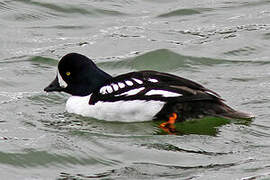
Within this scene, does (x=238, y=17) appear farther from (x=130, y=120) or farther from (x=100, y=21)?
(x=130, y=120)

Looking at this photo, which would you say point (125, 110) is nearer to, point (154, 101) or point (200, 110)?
point (154, 101)

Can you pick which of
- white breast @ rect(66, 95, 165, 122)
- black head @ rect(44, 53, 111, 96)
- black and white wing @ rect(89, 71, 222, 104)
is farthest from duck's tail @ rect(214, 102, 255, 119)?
black head @ rect(44, 53, 111, 96)

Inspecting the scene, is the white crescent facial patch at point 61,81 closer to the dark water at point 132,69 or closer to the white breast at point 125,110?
the dark water at point 132,69

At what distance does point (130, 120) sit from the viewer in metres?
10.7

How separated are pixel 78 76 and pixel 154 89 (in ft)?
4.70

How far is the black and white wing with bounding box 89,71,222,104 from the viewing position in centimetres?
1038

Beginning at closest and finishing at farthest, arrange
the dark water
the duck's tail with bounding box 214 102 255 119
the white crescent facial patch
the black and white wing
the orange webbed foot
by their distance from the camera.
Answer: the dark water → the black and white wing → the duck's tail with bounding box 214 102 255 119 → the orange webbed foot → the white crescent facial patch

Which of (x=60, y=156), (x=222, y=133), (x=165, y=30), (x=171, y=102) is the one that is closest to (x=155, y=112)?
(x=171, y=102)

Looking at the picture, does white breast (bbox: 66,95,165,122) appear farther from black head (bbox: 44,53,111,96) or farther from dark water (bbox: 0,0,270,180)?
black head (bbox: 44,53,111,96)

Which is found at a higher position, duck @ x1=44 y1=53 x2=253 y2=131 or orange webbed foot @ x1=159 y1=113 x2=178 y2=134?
duck @ x1=44 y1=53 x2=253 y2=131

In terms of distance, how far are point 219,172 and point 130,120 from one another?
2.31m

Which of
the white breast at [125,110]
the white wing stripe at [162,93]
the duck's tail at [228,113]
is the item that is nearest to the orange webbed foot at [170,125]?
the white breast at [125,110]

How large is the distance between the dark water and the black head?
390 mm

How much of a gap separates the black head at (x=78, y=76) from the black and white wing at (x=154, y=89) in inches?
17.0
